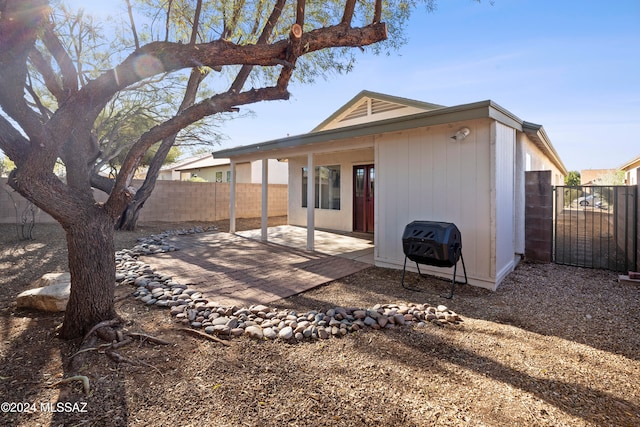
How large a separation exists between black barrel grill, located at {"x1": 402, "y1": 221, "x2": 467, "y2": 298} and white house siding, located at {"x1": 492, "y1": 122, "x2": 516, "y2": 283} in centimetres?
67

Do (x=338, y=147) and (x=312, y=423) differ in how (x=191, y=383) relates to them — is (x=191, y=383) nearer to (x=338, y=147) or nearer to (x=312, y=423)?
(x=312, y=423)

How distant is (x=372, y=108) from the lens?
10227mm

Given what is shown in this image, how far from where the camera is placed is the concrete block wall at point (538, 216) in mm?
5699

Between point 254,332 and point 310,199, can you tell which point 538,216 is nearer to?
point 310,199

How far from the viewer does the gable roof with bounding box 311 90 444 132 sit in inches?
366

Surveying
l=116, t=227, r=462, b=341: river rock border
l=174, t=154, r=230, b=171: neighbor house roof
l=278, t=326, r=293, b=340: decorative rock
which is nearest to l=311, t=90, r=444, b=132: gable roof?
l=116, t=227, r=462, b=341: river rock border

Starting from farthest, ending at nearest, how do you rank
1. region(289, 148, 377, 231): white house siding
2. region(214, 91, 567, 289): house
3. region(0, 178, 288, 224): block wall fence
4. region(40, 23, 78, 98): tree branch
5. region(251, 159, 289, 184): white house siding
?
region(251, 159, 289, 184): white house siding < region(0, 178, 288, 224): block wall fence < region(289, 148, 377, 231): white house siding < region(214, 91, 567, 289): house < region(40, 23, 78, 98): tree branch

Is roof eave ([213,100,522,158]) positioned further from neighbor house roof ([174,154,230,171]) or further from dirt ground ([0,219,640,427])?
neighbor house roof ([174,154,230,171])

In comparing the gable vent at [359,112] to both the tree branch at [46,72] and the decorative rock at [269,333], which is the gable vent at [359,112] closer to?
the tree branch at [46,72]

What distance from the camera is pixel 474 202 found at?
14.0 feet

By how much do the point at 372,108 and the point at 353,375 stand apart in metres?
9.47

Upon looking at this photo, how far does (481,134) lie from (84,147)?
496 cm

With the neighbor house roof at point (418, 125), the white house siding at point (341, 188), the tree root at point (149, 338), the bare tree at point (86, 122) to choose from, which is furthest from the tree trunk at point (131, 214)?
the tree root at point (149, 338)

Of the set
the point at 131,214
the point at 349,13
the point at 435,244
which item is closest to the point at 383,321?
the point at 435,244
